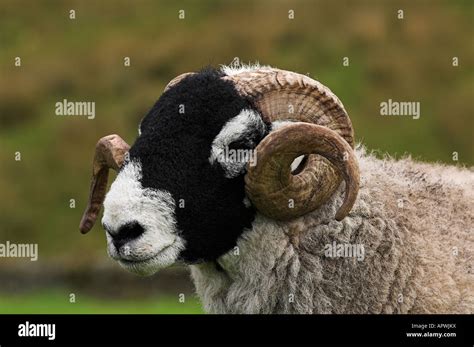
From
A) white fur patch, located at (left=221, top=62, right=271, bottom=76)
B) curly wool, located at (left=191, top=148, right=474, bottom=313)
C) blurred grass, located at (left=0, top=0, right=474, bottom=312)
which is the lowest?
curly wool, located at (left=191, top=148, right=474, bottom=313)

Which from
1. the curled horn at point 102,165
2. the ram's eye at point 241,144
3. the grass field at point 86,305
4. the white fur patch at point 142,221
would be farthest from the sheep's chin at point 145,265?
the grass field at point 86,305

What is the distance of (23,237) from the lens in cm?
2962

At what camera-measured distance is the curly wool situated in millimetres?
7539

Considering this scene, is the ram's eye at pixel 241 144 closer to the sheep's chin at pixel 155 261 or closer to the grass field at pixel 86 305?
the sheep's chin at pixel 155 261

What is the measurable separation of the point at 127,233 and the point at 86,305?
15.4 meters

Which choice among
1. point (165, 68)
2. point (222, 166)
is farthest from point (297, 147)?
point (165, 68)

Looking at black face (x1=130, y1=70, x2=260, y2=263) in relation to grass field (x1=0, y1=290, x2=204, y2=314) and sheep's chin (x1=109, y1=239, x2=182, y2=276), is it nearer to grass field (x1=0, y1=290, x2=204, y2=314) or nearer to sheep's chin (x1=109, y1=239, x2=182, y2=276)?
sheep's chin (x1=109, y1=239, x2=182, y2=276)

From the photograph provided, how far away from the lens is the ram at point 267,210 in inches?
286

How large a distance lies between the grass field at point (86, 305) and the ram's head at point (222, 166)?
12.2 m

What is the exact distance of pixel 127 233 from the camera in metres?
7.14

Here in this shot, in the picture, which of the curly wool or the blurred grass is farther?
the blurred grass

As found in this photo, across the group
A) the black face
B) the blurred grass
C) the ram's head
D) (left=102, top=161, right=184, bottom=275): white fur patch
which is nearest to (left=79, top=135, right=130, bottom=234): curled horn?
the ram's head

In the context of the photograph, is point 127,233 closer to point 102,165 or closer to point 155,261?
point 155,261

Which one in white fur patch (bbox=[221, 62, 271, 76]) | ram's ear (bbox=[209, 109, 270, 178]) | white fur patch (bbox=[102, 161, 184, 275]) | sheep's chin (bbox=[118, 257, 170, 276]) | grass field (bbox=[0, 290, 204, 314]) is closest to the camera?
white fur patch (bbox=[102, 161, 184, 275])
